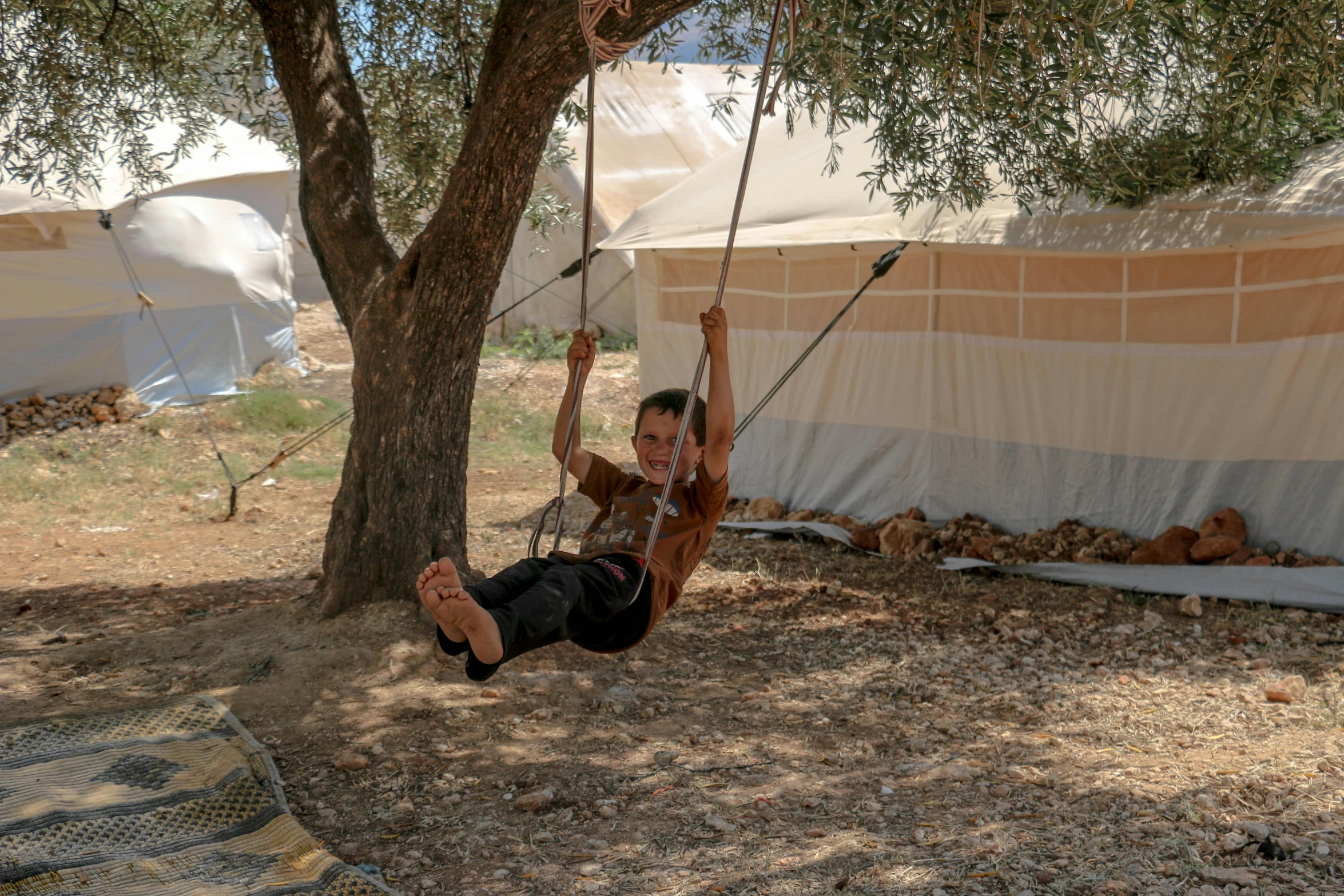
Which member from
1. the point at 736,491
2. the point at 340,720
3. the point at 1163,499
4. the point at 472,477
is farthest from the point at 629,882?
the point at 472,477

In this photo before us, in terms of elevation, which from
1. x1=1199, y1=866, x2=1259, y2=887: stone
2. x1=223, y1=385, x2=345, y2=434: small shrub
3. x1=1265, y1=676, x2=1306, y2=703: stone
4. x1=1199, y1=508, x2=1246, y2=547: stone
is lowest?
x1=1199, y1=866, x2=1259, y2=887: stone

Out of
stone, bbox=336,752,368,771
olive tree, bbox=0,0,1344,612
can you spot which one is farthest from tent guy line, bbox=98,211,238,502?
stone, bbox=336,752,368,771

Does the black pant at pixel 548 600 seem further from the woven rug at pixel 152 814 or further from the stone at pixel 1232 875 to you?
the stone at pixel 1232 875

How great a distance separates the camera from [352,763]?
3682 mm

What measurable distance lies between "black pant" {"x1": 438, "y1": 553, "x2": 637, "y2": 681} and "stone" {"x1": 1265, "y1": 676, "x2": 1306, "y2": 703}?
2.81 metres

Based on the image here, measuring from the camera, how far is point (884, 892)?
9.48 feet

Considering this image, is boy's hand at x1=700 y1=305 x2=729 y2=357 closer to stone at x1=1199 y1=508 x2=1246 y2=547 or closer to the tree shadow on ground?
the tree shadow on ground

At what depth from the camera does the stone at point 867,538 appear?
22.0ft

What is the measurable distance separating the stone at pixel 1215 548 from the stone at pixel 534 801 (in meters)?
3.76

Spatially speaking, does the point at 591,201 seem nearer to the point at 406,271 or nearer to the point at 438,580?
the point at 438,580

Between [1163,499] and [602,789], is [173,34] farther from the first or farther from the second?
[1163,499]

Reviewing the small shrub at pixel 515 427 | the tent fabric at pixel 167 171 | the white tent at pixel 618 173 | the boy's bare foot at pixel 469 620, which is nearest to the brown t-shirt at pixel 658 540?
the boy's bare foot at pixel 469 620

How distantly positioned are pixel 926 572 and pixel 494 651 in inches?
164

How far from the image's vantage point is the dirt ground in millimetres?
3088
